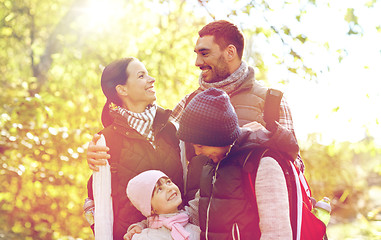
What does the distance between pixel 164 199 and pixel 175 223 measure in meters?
0.15

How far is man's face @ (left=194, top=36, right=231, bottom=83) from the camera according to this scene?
3.22 meters

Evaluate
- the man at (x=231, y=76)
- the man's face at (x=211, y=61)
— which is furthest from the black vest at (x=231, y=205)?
the man's face at (x=211, y=61)

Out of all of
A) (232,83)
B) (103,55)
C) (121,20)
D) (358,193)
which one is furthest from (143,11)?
(358,193)

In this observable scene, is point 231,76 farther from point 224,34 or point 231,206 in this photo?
point 231,206

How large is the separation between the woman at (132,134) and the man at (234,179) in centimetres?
67

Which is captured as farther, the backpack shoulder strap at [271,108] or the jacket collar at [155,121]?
the jacket collar at [155,121]

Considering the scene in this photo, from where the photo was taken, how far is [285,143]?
2.10 metres

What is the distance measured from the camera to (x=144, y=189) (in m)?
2.40

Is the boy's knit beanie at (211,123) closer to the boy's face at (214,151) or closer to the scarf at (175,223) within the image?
the boy's face at (214,151)

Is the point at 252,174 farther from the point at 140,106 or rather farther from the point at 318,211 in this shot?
the point at 140,106

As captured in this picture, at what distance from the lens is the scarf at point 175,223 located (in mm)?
2326

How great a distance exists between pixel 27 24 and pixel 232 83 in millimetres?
11344

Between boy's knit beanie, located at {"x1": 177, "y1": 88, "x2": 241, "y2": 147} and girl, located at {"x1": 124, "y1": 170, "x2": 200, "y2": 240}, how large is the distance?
1.39ft

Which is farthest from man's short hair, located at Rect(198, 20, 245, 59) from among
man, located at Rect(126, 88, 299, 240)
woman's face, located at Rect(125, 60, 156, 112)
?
man, located at Rect(126, 88, 299, 240)
